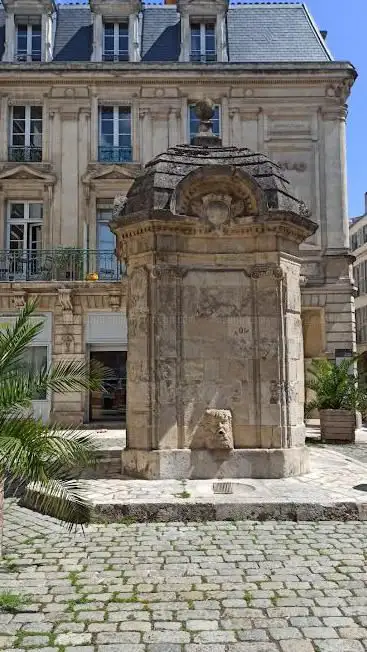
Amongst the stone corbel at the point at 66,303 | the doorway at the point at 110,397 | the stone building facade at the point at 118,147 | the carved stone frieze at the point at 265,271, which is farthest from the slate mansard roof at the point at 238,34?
the carved stone frieze at the point at 265,271

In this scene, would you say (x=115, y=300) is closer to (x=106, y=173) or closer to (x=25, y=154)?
(x=106, y=173)

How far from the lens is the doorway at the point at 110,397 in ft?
64.1

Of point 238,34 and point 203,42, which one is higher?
point 238,34

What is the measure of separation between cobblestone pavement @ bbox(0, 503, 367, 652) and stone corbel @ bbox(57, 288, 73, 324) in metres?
12.9

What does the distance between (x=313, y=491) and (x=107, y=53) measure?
18627 millimetres

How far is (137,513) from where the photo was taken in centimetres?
648

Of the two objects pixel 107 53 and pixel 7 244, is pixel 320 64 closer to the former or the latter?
pixel 107 53

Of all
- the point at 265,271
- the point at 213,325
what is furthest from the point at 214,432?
the point at 265,271

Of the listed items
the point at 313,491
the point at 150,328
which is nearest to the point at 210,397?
the point at 150,328

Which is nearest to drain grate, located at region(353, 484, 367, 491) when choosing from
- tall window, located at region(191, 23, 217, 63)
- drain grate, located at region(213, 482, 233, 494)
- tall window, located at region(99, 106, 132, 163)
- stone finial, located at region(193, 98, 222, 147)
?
drain grate, located at region(213, 482, 233, 494)

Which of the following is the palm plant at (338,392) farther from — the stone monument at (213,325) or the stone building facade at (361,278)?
the stone building facade at (361,278)

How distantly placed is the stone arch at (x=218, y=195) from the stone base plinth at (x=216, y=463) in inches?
127

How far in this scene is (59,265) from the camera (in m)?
19.5

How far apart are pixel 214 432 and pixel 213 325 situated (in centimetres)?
150
